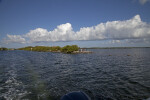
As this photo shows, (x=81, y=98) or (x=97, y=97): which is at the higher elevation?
(x=81, y=98)

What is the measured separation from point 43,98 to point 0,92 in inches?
223

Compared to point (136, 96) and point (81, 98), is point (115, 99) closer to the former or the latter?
point (136, 96)

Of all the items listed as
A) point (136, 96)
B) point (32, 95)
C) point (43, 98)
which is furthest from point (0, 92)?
point (136, 96)

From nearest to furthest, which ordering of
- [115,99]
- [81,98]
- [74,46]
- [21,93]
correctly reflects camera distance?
1. [81,98]
2. [115,99]
3. [21,93]
4. [74,46]

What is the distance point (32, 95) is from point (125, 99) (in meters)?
9.86

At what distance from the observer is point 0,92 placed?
11.2 m

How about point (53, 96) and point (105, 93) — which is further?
point (105, 93)

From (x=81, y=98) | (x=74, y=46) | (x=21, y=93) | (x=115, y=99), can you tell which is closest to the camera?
(x=81, y=98)

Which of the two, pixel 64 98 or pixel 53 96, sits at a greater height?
pixel 64 98

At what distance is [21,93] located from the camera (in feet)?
35.8

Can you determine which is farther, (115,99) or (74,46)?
(74,46)

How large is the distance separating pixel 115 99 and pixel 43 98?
743 centimetres

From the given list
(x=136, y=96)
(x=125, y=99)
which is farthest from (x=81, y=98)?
(x=136, y=96)

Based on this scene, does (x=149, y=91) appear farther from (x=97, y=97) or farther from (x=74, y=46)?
(x=74, y=46)
